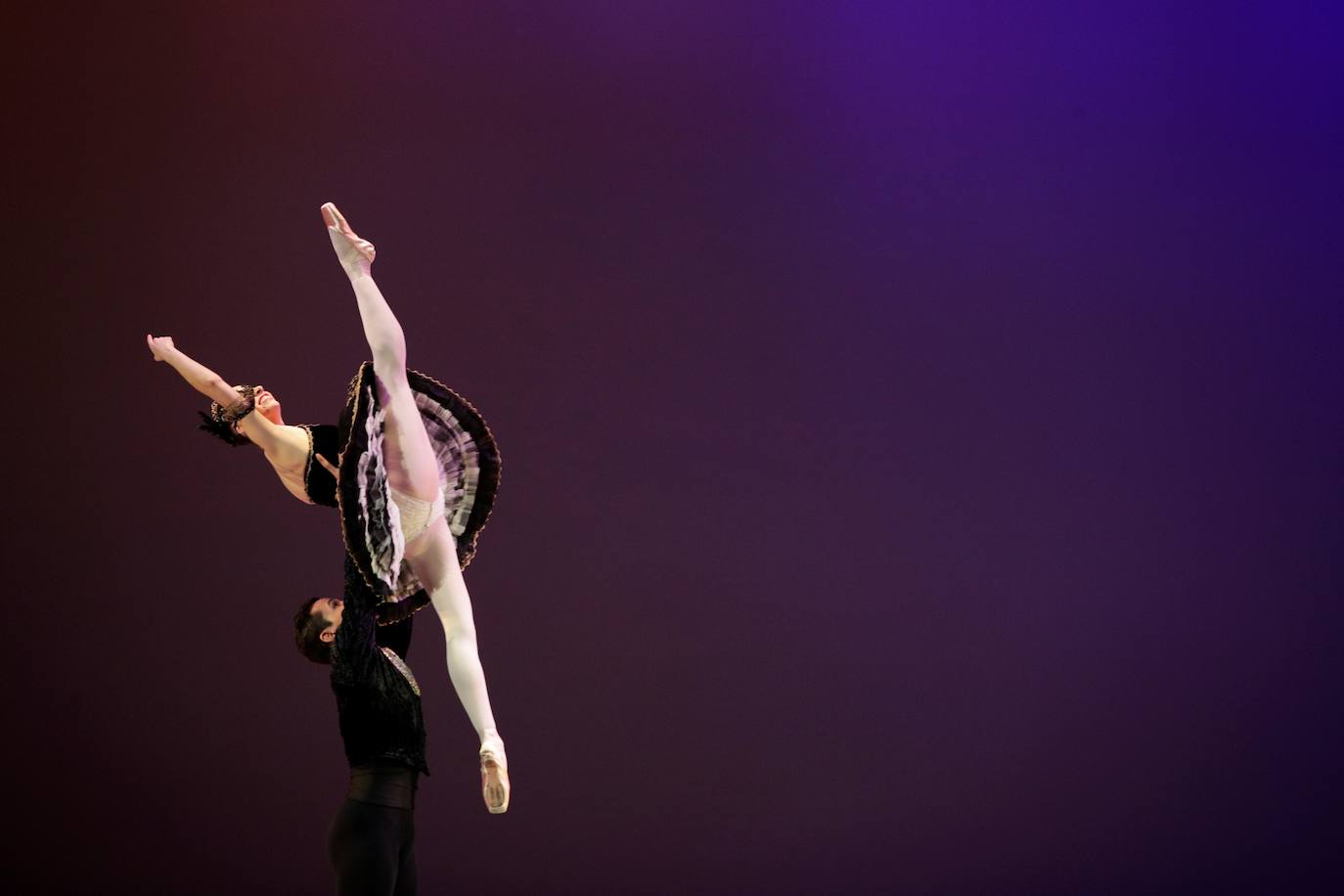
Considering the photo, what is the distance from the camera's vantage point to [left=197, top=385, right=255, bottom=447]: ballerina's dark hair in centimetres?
267

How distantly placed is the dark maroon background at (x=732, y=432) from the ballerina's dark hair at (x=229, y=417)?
1447 mm

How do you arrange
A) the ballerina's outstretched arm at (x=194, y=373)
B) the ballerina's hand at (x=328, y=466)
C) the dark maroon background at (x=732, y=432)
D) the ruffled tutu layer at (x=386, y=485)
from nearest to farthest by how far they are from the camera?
the ruffled tutu layer at (x=386, y=485), the ballerina's outstretched arm at (x=194, y=373), the ballerina's hand at (x=328, y=466), the dark maroon background at (x=732, y=432)

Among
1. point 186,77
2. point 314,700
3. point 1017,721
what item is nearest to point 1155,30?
point 1017,721

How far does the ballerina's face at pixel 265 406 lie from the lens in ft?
8.82

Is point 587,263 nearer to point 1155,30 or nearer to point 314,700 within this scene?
point 314,700

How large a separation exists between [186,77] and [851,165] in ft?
7.41

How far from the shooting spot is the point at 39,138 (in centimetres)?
407

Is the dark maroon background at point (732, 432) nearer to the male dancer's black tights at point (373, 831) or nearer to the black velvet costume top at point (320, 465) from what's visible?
the black velvet costume top at point (320, 465)

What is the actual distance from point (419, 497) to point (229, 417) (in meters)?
0.43

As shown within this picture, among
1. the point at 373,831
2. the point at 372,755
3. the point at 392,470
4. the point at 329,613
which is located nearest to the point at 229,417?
the point at 392,470

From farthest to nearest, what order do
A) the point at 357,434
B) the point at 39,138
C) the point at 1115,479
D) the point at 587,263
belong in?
the point at 1115,479, the point at 587,263, the point at 39,138, the point at 357,434

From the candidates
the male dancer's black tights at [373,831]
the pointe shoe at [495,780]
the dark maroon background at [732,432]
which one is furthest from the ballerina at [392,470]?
the dark maroon background at [732,432]

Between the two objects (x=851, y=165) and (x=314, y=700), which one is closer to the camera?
(x=314, y=700)

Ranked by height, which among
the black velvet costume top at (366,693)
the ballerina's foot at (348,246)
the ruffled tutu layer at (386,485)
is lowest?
the black velvet costume top at (366,693)
